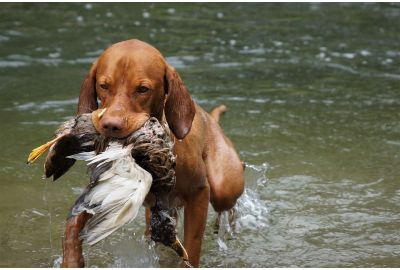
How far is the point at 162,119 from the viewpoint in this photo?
459 centimetres

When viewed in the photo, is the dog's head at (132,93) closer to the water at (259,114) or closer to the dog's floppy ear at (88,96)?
the dog's floppy ear at (88,96)

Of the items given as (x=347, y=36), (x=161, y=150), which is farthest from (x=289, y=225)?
(x=347, y=36)

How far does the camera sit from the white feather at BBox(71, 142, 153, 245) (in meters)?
3.64

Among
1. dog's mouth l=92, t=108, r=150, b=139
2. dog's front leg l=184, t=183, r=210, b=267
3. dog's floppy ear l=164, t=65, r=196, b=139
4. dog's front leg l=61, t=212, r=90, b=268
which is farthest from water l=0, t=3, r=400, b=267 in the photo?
dog's mouth l=92, t=108, r=150, b=139

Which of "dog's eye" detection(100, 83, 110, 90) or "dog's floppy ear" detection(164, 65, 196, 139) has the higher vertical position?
"dog's eye" detection(100, 83, 110, 90)

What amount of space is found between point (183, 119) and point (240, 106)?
488 cm

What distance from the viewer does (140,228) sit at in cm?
613

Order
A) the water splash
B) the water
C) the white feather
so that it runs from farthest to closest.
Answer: the water splash
the water
the white feather

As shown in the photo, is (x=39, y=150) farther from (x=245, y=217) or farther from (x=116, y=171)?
(x=245, y=217)

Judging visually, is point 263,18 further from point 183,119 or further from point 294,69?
point 183,119

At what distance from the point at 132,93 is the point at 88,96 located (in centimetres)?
47

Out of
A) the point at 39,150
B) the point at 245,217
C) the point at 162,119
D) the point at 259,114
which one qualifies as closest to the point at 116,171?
the point at 39,150

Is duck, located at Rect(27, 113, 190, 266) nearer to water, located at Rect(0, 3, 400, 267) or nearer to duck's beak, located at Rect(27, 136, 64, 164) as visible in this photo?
duck's beak, located at Rect(27, 136, 64, 164)

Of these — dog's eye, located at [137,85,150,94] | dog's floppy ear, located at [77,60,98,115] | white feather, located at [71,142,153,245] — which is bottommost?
white feather, located at [71,142,153,245]
